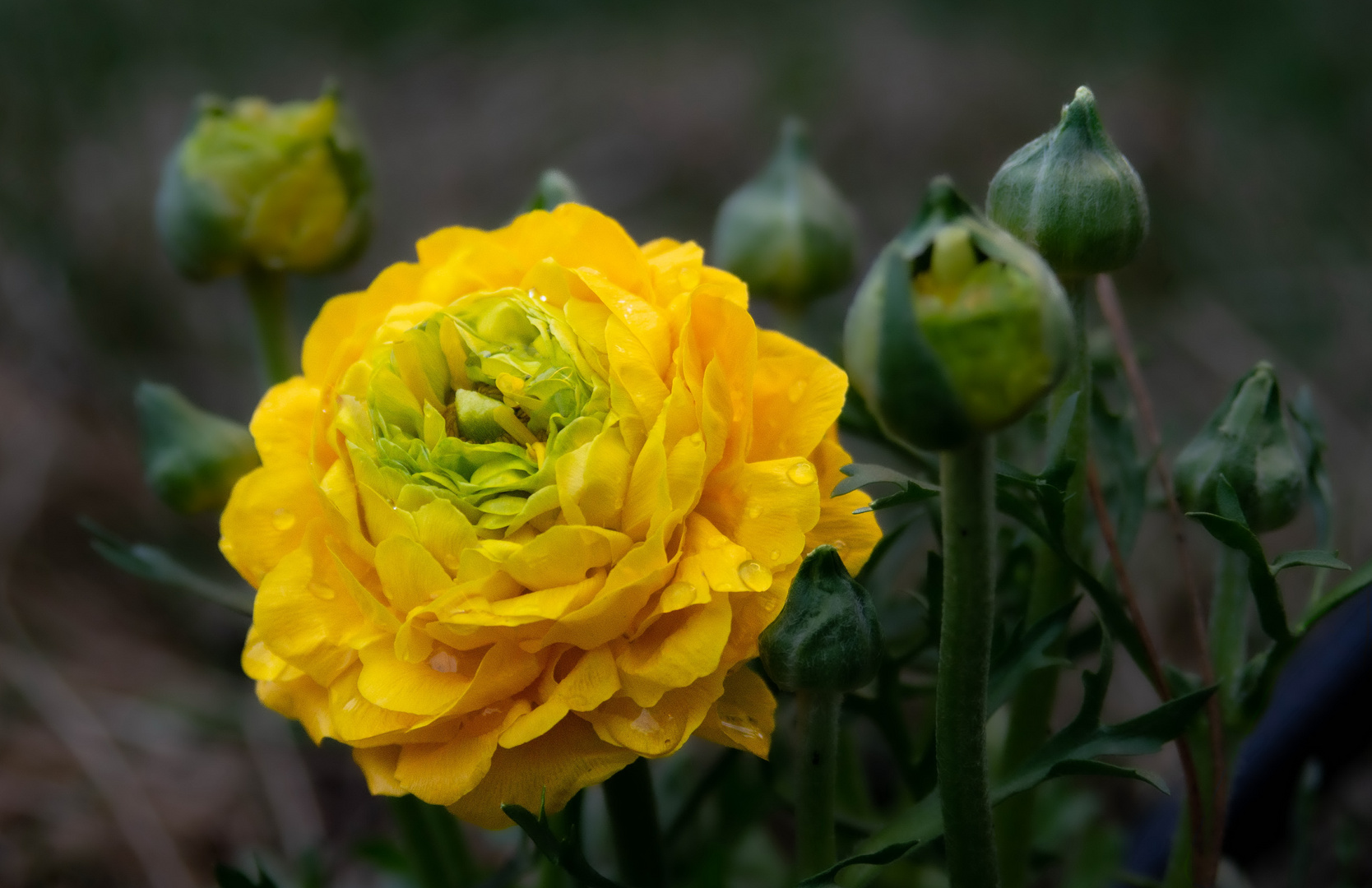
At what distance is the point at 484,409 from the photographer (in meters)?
0.59

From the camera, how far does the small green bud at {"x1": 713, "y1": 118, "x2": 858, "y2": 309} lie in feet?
2.88

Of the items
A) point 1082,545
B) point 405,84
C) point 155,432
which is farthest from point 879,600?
point 405,84

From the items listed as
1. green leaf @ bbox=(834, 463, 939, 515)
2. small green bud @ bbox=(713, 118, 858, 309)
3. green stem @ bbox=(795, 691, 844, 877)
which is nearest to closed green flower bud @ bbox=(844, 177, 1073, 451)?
green leaf @ bbox=(834, 463, 939, 515)

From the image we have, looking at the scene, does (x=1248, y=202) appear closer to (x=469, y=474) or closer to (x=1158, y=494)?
(x=1158, y=494)

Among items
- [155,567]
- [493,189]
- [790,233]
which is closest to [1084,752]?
[790,233]

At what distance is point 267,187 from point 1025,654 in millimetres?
623

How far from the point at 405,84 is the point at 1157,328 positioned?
178 cm

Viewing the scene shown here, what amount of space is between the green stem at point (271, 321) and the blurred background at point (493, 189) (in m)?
0.64

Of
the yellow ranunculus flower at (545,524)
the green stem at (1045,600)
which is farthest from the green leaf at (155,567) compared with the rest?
the green stem at (1045,600)

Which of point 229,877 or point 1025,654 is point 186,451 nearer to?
point 229,877

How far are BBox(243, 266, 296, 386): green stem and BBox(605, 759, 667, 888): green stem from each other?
0.44 m

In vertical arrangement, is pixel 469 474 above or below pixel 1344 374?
above

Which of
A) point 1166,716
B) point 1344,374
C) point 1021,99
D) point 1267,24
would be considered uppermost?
point 1267,24

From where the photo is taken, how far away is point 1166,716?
0.58m
